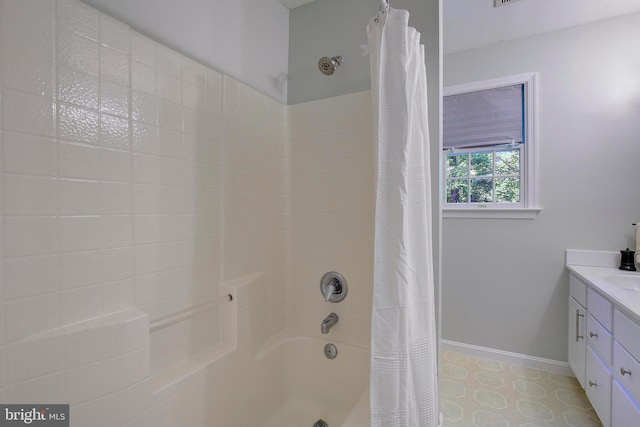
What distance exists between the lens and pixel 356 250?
1.43 m

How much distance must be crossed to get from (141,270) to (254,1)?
1401 millimetres

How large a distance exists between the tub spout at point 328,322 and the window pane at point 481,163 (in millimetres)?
1750

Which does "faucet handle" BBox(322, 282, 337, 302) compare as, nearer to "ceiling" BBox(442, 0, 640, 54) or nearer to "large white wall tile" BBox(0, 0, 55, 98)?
"large white wall tile" BBox(0, 0, 55, 98)

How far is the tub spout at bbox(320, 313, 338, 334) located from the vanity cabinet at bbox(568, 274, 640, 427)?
126 cm

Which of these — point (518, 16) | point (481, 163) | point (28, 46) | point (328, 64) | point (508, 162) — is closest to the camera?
point (28, 46)

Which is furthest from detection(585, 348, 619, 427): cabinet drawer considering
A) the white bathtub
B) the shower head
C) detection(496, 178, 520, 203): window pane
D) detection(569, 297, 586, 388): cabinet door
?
the shower head

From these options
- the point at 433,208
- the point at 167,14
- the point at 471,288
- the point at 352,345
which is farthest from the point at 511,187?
the point at 167,14

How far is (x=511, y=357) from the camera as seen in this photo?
208 centimetres

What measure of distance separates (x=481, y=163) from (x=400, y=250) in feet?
6.05

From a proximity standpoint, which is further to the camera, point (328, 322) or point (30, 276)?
point (328, 322)

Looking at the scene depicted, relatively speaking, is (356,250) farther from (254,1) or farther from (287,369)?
(254,1)

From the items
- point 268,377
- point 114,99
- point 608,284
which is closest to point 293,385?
point 268,377

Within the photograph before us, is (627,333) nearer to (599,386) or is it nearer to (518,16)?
(599,386)

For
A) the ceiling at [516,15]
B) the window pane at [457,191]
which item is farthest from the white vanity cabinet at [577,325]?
the ceiling at [516,15]
